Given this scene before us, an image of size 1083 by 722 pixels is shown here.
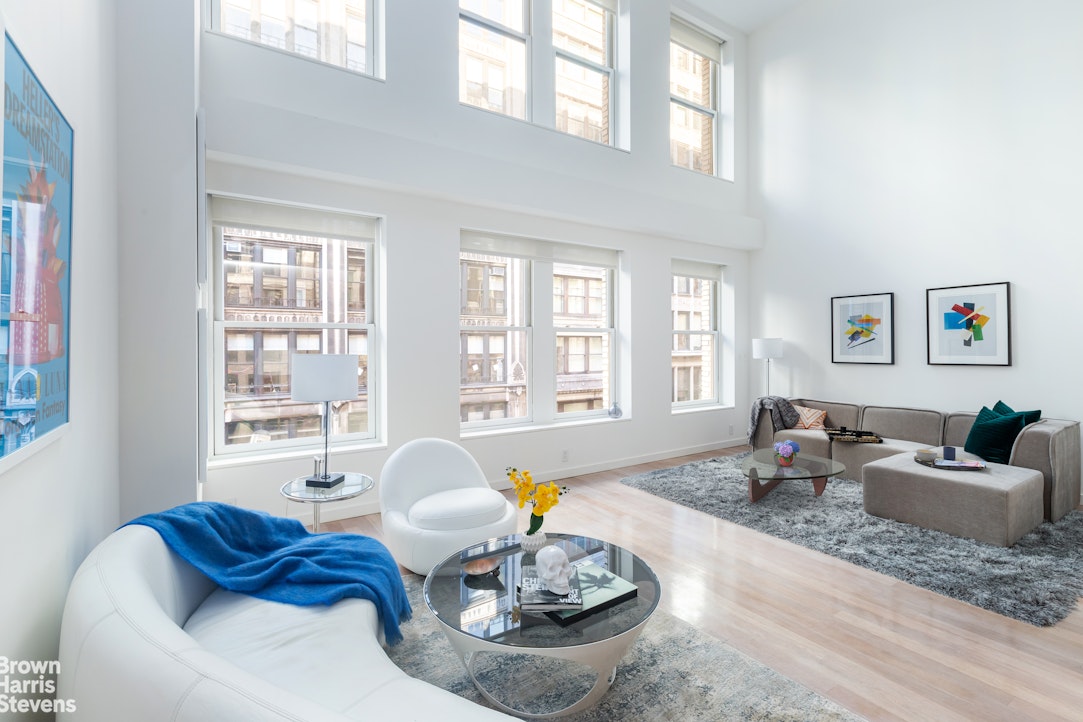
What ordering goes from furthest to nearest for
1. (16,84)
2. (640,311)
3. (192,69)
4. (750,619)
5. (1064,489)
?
(640,311) < (1064,489) < (192,69) < (750,619) < (16,84)

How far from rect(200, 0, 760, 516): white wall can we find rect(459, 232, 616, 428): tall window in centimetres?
23

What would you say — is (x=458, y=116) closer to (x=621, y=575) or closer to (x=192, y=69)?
(x=192, y=69)

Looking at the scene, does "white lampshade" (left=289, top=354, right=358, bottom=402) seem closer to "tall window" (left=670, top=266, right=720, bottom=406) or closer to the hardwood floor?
the hardwood floor

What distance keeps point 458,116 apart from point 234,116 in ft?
5.70

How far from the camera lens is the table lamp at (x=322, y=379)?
2.78 meters

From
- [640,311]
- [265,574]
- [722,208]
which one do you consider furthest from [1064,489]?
[265,574]

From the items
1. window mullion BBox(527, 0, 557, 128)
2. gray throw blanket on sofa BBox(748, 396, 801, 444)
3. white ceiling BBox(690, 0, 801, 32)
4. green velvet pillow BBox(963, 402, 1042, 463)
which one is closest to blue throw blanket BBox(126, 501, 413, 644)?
window mullion BBox(527, 0, 557, 128)

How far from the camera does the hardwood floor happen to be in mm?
1872

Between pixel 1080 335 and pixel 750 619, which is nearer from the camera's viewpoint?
pixel 750 619

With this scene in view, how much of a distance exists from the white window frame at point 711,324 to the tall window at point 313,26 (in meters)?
3.89

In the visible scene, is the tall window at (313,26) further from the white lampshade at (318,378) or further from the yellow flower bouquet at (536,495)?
the yellow flower bouquet at (536,495)

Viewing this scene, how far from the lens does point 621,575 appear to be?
6.77 ft

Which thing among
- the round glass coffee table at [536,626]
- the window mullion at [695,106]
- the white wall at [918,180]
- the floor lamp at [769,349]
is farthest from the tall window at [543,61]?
the round glass coffee table at [536,626]

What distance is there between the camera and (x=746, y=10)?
6223mm
